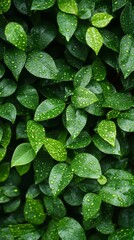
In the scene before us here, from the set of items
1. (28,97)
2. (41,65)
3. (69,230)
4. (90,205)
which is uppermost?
(41,65)

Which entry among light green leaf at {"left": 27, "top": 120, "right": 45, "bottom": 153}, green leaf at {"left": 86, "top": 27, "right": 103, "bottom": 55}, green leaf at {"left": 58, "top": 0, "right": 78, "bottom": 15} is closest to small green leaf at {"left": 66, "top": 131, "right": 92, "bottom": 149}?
light green leaf at {"left": 27, "top": 120, "right": 45, "bottom": 153}

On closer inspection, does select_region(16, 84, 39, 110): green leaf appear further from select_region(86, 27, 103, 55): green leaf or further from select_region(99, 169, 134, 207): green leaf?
select_region(99, 169, 134, 207): green leaf

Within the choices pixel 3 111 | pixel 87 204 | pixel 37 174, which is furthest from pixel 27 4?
pixel 87 204

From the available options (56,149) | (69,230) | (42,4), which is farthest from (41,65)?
(69,230)

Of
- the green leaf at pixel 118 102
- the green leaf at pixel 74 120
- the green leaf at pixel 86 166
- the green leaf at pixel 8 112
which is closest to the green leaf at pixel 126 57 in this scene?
the green leaf at pixel 118 102

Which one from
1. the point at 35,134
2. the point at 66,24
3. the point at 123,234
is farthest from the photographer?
the point at 123,234

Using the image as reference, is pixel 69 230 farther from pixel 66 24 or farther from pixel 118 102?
pixel 66 24

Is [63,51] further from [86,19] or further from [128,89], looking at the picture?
[128,89]
